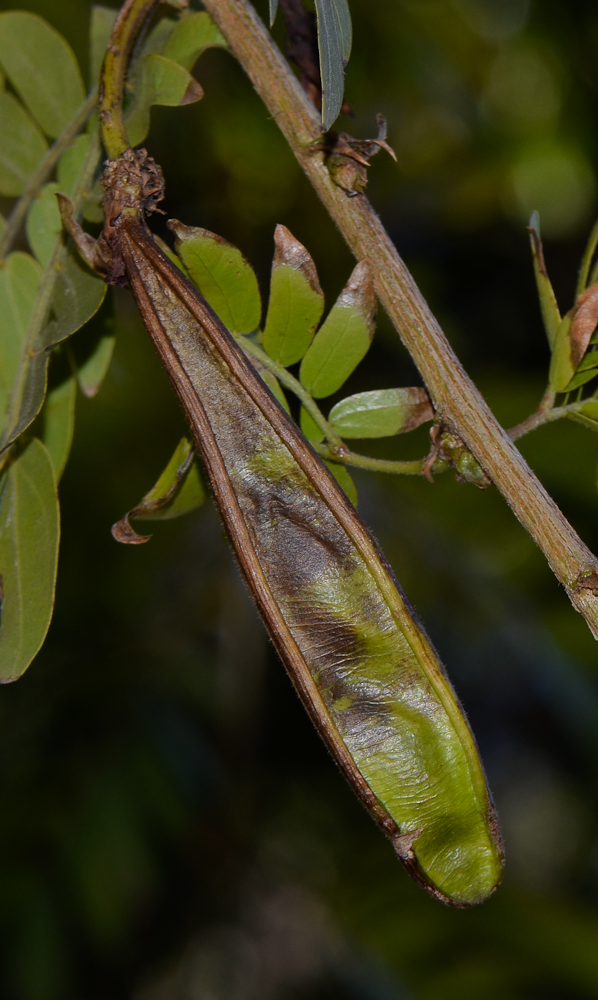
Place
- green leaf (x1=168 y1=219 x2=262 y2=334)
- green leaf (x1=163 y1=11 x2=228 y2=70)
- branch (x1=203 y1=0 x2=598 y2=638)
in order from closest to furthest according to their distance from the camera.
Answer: branch (x1=203 y1=0 x2=598 y2=638) < green leaf (x1=168 y1=219 x2=262 y2=334) < green leaf (x1=163 y1=11 x2=228 y2=70)

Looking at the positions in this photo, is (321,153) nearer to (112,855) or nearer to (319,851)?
(112,855)

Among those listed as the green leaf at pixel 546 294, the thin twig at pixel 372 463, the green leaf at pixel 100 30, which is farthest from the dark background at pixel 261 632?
the green leaf at pixel 100 30

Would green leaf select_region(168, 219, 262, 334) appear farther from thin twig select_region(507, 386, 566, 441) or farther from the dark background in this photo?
the dark background

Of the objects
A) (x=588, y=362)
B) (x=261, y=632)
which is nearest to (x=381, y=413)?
(x=588, y=362)

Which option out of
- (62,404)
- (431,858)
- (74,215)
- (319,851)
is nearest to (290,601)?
(431,858)

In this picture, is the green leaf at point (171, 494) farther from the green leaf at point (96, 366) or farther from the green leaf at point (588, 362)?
the green leaf at point (588, 362)

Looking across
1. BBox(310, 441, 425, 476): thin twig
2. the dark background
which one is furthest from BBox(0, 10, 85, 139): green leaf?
the dark background
